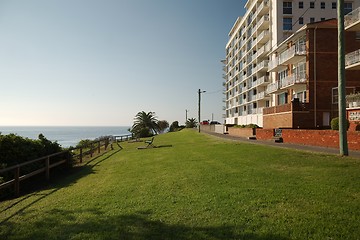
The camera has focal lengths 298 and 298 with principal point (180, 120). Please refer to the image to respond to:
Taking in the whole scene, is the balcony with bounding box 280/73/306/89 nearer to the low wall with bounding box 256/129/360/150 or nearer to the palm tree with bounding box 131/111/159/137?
the low wall with bounding box 256/129/360/150

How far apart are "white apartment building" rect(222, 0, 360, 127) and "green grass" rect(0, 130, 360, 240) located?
1506 inches

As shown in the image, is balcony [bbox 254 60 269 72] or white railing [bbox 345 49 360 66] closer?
white railing [bbox 345 49 360 66]

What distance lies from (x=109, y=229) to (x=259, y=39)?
53504 mm

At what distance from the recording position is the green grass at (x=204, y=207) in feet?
16.3

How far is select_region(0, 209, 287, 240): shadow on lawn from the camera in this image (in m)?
4.85

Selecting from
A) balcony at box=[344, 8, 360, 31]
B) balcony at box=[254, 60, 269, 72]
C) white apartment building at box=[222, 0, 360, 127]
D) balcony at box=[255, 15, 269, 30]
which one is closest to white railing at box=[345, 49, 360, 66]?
balcony at box=[344, 8, 360, 31]

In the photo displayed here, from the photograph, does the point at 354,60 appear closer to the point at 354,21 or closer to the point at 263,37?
the point at 354,21

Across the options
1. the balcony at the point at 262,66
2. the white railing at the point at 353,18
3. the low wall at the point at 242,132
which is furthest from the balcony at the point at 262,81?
the white railing at the point at 353,18

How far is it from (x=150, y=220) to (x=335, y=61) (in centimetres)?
3064

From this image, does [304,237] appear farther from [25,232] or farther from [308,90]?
[308,90]

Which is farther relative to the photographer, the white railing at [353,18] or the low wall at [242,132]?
the low wall at [242,132]

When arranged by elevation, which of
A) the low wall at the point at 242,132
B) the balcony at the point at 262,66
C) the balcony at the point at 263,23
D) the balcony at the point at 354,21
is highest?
the balcony at the point at 263,23

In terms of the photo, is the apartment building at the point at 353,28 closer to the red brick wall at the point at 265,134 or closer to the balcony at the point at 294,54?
→ the balcony at the point at 294,54

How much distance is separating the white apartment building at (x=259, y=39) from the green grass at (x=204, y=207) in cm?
3826
